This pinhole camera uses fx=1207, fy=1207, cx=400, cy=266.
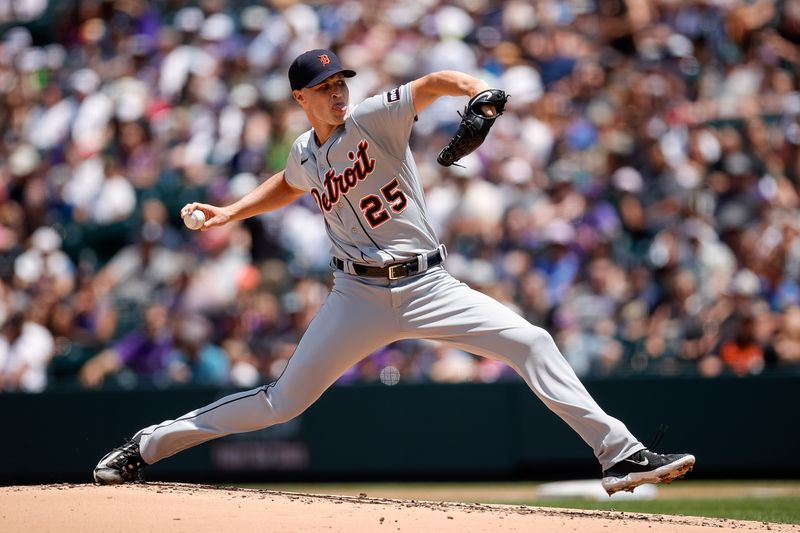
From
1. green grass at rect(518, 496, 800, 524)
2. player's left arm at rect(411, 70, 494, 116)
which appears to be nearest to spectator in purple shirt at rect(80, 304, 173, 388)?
green grass at rect(518, 496, 800, 524)

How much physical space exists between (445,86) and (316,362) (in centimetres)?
142

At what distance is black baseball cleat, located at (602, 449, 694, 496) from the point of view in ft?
17.5

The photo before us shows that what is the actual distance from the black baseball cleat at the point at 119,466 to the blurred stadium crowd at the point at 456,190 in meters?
4.26

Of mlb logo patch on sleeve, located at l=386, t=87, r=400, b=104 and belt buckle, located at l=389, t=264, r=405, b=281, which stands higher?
mlb logo patch on sleeve, located at l=386, t=87, r=400, b=104

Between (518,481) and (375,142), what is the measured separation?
5.20 meters

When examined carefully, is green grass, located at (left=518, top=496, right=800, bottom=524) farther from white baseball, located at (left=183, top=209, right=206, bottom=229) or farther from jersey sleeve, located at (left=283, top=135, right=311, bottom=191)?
white baseball, located at (left=183, top=209, right=206, bottom=229)

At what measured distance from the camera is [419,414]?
10.1 m

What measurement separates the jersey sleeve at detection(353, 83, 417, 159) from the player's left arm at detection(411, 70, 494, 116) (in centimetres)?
5

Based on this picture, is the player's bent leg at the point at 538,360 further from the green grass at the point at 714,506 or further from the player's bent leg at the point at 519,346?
the green grass at the point at 714,506

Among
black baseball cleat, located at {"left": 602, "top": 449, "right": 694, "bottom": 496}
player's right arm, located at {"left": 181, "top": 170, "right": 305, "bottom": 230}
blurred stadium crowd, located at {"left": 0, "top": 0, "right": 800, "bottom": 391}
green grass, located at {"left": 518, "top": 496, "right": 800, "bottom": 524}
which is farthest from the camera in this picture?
blurred stadium crowd, located at {"left": 0, "top": 0, "right": 800, "bottom": 391}

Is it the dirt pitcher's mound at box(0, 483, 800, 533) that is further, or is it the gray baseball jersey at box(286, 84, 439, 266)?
the gray baseball jersey at box(286, 84, 439, 266)

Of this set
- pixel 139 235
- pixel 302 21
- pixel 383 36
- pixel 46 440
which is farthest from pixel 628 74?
pixel 46 440

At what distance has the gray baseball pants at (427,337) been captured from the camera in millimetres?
5484

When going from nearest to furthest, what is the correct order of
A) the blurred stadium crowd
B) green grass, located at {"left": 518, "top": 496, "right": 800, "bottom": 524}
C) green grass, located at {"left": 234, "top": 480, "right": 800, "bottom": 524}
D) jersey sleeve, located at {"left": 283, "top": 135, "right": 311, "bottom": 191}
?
1. jersey sleeve, located at {"left": 283, "top": 135, "right": 311, "bottom": 191}
2. green grass, located at {"left": 518, "top": 496, "right": 800, "bottom": 524}
3. green grass, located at {"left": 234, "top": 480, "right": 800, "bottom": 524}
4. the blurred stadium crowd
